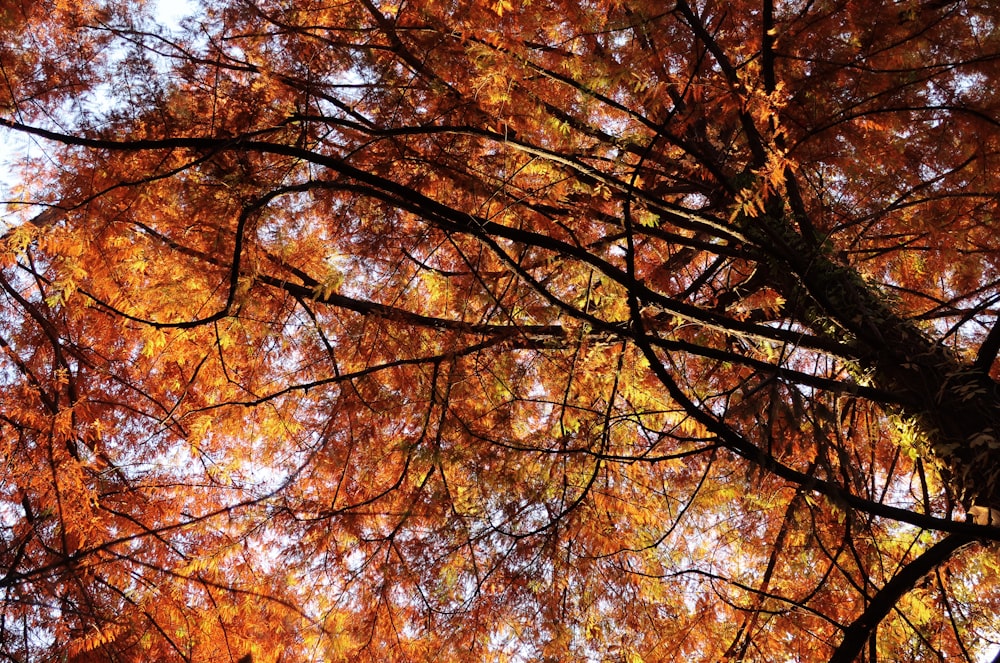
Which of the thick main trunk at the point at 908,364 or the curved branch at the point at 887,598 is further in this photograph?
the thick main trunk at the point at 908,364

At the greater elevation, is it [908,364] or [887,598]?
[908,364]

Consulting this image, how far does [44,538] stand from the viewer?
437 centimetres

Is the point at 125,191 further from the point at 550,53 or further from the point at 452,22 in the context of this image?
the point at 550,53

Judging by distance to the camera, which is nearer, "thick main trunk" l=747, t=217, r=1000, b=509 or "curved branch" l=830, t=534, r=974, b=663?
"curved branch" l=830, t=534, r=974, b=663

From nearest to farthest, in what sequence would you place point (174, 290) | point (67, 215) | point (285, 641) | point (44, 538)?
point (174, 290) → point (67, 215) → point (44, 538) → point (285, 641)

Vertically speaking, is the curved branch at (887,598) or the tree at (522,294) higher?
the tree at (522,294)

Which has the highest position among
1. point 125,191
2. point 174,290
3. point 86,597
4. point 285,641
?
point 125,191

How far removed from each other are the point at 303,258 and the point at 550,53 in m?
2.05

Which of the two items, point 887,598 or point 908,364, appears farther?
point 908,364

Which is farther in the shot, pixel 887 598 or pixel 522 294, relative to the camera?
pixel 522 294

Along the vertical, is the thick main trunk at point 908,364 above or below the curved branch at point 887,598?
above

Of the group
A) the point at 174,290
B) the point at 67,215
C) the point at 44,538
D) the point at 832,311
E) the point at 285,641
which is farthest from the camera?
the point at 285,641

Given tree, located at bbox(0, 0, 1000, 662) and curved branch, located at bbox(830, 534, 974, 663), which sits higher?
tree, located at bbox(0, 0, 1000, 662)

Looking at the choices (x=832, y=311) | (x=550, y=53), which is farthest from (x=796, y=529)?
(x=550, y=53)
